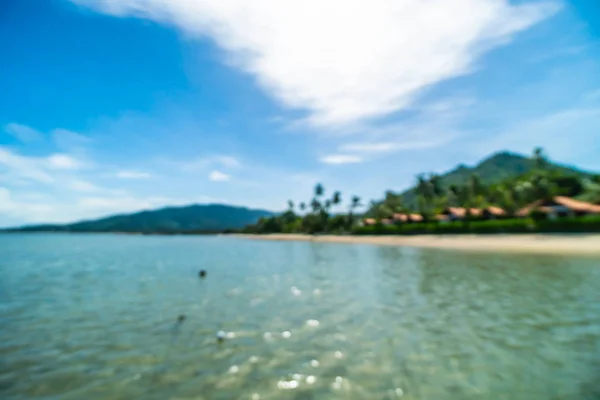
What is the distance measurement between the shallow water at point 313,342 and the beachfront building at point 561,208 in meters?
59.8

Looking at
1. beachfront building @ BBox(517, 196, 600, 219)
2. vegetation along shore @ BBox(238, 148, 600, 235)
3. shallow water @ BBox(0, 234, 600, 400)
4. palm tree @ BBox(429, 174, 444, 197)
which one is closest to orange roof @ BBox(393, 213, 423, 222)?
vegetation along shore @ BBox(238, 148, 600, 235)


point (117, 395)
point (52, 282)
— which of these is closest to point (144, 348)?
point (117, 395)

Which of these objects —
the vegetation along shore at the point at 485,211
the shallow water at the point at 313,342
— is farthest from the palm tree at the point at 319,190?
the shallow water at the point at 313,342

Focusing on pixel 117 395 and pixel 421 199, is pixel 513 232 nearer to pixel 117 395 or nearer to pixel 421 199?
Answer: pixel 421 199

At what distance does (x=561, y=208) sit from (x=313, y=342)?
8187 centimetres

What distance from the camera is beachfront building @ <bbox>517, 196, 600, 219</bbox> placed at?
6776cm

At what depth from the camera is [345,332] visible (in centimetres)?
1238

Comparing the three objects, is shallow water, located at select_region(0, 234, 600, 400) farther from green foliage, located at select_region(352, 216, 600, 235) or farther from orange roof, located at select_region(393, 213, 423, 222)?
orange roof, located at select_region(393, 213, 423, 222)

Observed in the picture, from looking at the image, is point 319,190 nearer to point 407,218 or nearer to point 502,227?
point 407,218

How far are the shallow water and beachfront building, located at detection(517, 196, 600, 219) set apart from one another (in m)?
59.8

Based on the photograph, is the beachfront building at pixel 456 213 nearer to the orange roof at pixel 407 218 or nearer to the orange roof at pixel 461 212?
the orange roof at pixel 461 212

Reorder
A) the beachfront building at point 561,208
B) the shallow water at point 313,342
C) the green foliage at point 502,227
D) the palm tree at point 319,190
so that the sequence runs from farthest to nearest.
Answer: the palm tree at point 319,190 → the beachfront building at point 561,208 → the green foliage at point 502,227 → the shallow water at point 313,342

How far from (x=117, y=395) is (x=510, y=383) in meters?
9.58

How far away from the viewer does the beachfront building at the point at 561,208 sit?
67.8 meters
